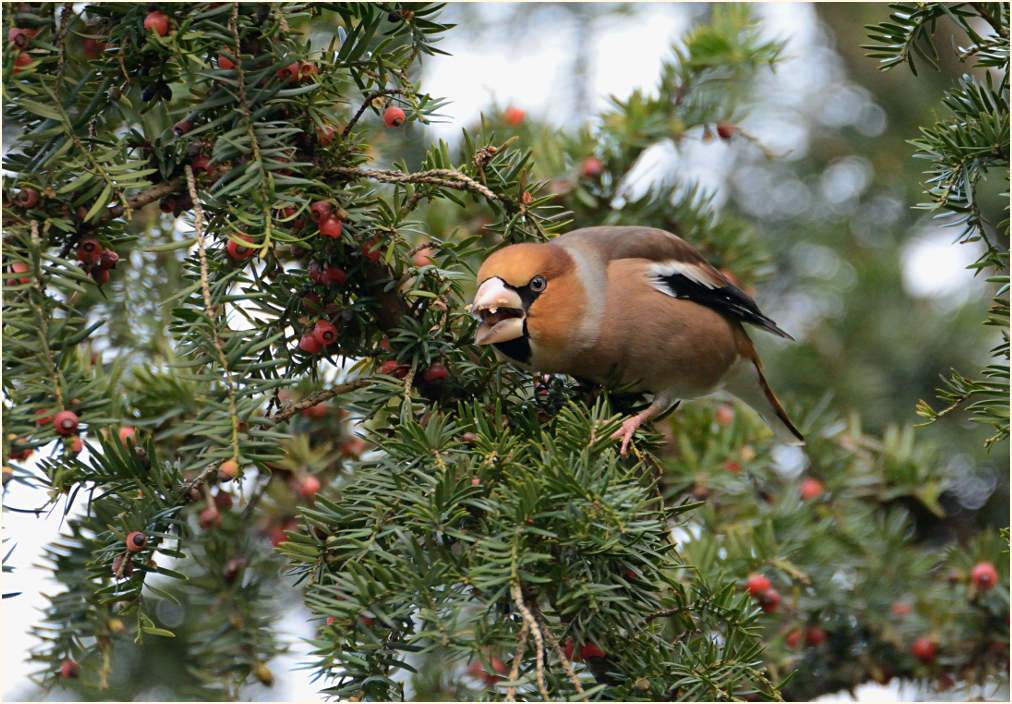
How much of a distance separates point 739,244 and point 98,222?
228 centimetres

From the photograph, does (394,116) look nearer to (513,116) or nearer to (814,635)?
(513,116)

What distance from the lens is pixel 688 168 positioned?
15.4 feet

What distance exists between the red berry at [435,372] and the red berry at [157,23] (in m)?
0.86

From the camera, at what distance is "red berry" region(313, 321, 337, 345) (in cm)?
176

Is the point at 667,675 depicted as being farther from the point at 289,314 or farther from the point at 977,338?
the point at 977,338

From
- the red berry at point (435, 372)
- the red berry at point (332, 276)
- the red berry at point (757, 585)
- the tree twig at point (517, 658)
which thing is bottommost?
the red berry at point (757, 585)

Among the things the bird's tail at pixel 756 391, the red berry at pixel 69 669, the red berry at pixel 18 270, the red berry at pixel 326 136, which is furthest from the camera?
the bird's tail at pixel 756 391

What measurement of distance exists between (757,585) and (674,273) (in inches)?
43.4

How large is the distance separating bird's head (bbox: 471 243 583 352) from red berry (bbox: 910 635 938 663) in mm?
1634

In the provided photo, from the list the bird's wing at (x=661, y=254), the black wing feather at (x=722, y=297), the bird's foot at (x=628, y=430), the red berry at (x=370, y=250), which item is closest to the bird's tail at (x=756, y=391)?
the black wing feather at (x=722, y=297)

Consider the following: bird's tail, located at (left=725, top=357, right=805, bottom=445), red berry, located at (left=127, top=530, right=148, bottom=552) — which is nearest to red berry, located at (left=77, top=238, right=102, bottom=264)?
red berry, located at (left=127, top=530, right=148, bottom=552)

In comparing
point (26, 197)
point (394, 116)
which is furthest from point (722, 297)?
point (26, 197)

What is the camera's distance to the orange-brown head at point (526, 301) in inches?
85.1

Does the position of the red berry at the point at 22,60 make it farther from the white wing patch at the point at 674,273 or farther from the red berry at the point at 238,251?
the white wing patch at the point at 674,273
